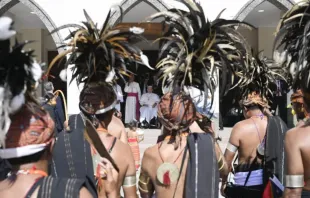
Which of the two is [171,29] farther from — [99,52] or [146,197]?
[146,197]

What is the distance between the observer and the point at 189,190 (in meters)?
3.07

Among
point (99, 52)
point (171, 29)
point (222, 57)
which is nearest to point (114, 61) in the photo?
point (99, 52)

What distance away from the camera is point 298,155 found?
3.24m

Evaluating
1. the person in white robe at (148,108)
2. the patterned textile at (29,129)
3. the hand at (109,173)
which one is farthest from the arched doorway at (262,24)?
the patterned textile at (29,129)

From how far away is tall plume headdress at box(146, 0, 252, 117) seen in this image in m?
3.52

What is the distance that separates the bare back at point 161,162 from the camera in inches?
124

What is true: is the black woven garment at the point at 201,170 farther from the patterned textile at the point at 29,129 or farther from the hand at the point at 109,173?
the patterned textile at the point at 29,129

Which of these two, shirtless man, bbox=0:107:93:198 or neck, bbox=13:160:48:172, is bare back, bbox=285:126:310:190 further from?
neck, bbox=13:160:48:172

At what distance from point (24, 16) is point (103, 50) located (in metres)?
14.0

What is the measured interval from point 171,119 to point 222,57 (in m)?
0.60

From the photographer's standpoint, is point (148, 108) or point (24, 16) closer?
point (148, 108)

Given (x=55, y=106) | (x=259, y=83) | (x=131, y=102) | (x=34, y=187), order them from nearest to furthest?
(x=34, y=187), (x=259, y=83), (x=55, y=106), (x=131, y=102)

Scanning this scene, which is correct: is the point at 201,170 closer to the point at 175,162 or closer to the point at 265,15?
the point at 175,162

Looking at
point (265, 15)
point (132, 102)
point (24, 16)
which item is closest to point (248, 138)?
point (132, 102)
